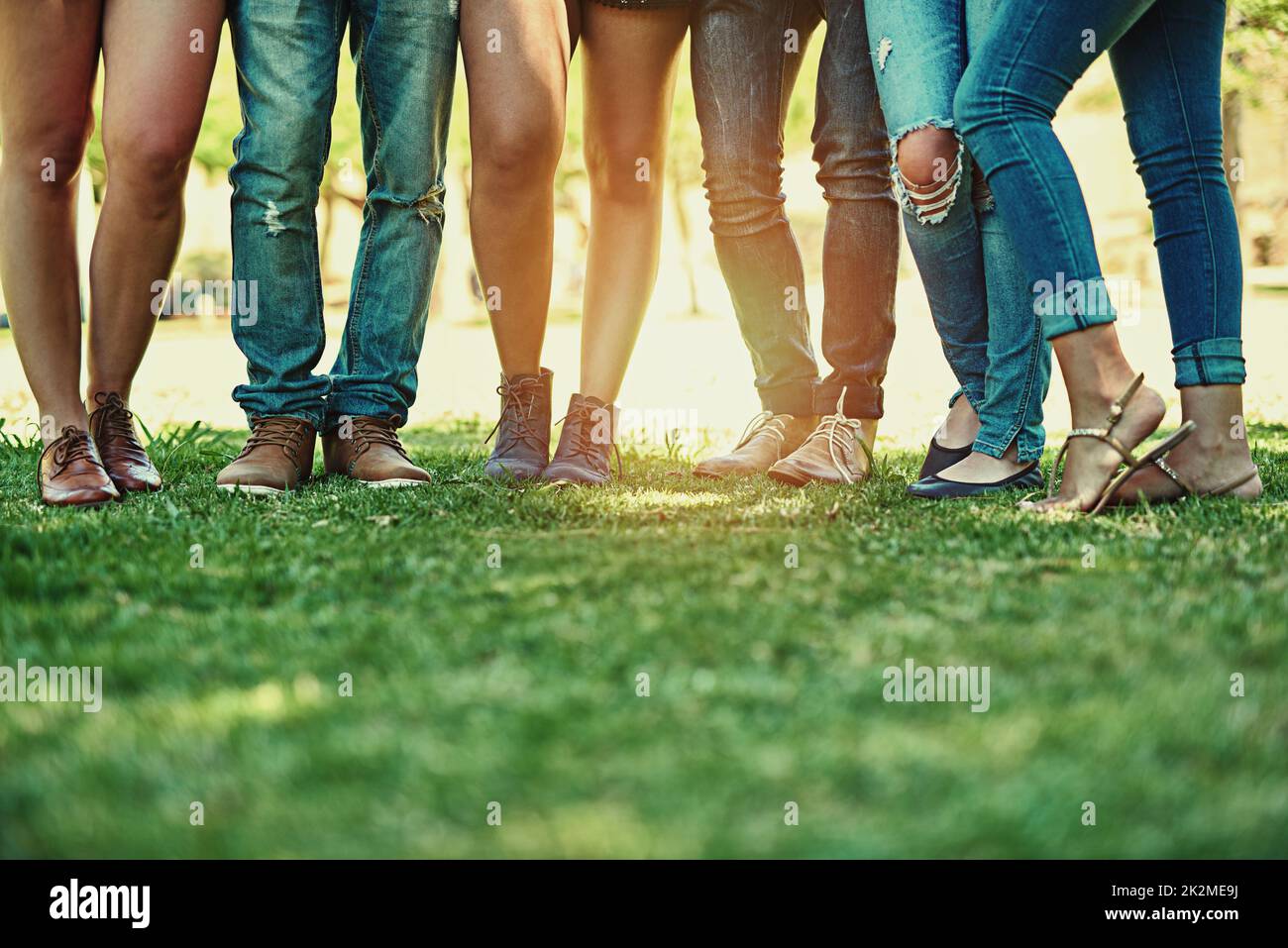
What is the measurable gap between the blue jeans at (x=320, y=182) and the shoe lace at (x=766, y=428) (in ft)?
3.46

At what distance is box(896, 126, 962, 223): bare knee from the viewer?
283cm

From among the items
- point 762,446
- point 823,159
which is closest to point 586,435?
point 762,446

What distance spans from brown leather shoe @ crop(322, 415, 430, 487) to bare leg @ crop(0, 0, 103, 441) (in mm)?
695

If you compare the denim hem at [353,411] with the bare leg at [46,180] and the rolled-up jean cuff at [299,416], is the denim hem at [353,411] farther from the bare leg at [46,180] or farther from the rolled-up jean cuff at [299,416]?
the bare leg at [46,180]

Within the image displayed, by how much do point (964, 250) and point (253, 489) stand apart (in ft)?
6.65

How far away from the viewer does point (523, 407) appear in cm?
336

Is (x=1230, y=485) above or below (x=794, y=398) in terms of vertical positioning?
below

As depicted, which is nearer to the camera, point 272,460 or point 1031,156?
point 1031,156

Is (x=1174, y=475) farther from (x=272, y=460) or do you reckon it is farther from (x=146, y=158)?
(x=146, y=158)

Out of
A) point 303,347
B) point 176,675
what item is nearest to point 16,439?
point 303,347

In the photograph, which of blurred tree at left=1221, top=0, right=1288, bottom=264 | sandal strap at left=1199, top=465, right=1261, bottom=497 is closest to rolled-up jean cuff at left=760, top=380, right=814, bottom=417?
sandal strap at left=1199, top=465, right=1261, bottom=497

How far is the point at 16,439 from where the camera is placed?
13.5 feet

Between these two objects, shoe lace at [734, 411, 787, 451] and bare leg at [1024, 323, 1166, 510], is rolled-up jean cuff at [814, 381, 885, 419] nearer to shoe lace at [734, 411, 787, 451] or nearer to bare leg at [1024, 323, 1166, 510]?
shoe lace at [734, 411, 787, 451]

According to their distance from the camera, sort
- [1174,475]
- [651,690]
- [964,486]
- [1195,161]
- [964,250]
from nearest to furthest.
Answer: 1. [651,690]
2. [1174,475]
3. [1195,161]
4. [964,486]
5. [964,250]
